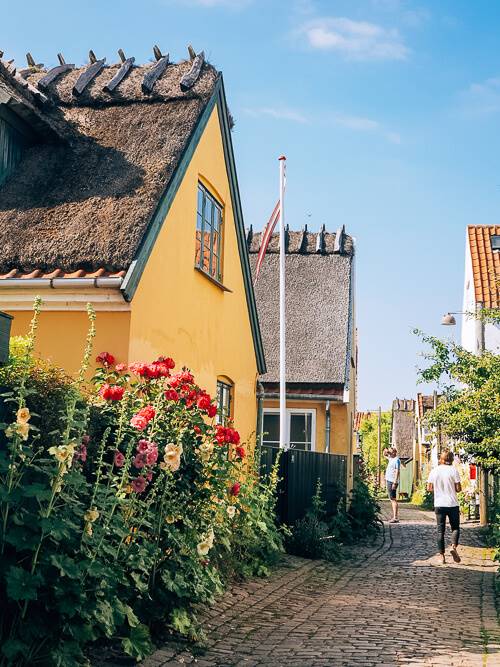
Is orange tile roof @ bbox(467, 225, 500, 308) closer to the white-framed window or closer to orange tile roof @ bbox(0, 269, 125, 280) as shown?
the white-framed window

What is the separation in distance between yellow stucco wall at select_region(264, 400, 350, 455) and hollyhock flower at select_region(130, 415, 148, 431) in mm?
13230

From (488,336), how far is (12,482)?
19156mm

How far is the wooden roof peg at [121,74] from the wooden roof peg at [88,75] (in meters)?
0.31

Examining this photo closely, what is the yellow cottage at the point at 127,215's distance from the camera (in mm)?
9055

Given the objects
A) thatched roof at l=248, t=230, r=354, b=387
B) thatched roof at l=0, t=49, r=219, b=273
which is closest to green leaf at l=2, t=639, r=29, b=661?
thatched roof at l=0, t=49, r=219, b=273

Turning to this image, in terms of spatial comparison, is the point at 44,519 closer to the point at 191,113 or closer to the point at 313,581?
the point at 313,581

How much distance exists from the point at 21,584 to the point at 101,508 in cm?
105

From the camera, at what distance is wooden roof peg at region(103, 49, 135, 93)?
11.6 metres

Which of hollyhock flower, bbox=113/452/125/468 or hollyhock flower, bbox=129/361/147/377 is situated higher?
hollyhock flower, bbox=129/361/147/377

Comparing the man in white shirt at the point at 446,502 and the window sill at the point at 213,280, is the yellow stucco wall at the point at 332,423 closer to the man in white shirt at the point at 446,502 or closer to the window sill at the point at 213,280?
the man in white shirt at the point at 446,502

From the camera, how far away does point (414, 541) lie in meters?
16.5

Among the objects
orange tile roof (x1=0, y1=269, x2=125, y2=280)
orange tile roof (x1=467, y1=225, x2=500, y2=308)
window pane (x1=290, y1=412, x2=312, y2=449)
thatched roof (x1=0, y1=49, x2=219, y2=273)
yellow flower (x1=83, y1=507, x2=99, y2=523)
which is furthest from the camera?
orange tile roof (x1=467, y1=225, x2=500, y2=308)

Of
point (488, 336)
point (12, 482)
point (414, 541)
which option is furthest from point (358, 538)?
point (12, 482)

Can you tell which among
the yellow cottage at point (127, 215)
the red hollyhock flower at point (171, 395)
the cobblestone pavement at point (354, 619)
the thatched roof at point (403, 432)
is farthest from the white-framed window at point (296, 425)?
the thatched roof at point (403, 432)
